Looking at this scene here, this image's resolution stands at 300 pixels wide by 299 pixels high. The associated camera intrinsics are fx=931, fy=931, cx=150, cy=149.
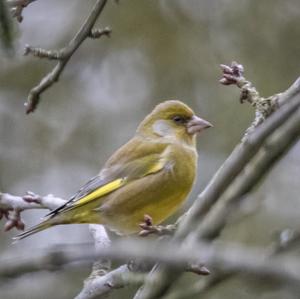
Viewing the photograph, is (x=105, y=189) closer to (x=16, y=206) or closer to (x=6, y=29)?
(x=16, y=206)

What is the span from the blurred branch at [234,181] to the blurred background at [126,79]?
22.2 feet

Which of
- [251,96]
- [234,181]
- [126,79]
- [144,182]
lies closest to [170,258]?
[234,181]

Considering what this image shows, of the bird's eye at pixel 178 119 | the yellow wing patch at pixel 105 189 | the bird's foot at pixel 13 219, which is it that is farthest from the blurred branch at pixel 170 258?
the bird's eye at pixel 178 119

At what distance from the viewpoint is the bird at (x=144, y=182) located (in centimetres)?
505

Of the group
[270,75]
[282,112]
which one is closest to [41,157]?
[270,75]

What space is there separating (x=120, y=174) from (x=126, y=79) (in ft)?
15.1

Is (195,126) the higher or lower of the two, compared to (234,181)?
lower

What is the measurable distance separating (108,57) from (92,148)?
1.06 meters

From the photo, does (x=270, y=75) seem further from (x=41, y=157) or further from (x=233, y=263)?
(x=233, y=263)

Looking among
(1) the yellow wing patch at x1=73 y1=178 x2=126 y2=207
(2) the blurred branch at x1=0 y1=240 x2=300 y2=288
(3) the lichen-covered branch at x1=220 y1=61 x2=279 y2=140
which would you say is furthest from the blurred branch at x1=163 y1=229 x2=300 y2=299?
(1) the yellow wing patch at x1=73 y1=178 x2=126 y2=207

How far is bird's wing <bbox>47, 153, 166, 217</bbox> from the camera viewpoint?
17.3 feet

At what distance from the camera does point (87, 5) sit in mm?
9680

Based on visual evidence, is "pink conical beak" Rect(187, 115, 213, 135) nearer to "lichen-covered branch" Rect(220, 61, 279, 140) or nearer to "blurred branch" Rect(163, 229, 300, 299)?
"lichen-covered branch" Rect(220, 61, 279, 140)

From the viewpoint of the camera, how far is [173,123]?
5.61m
